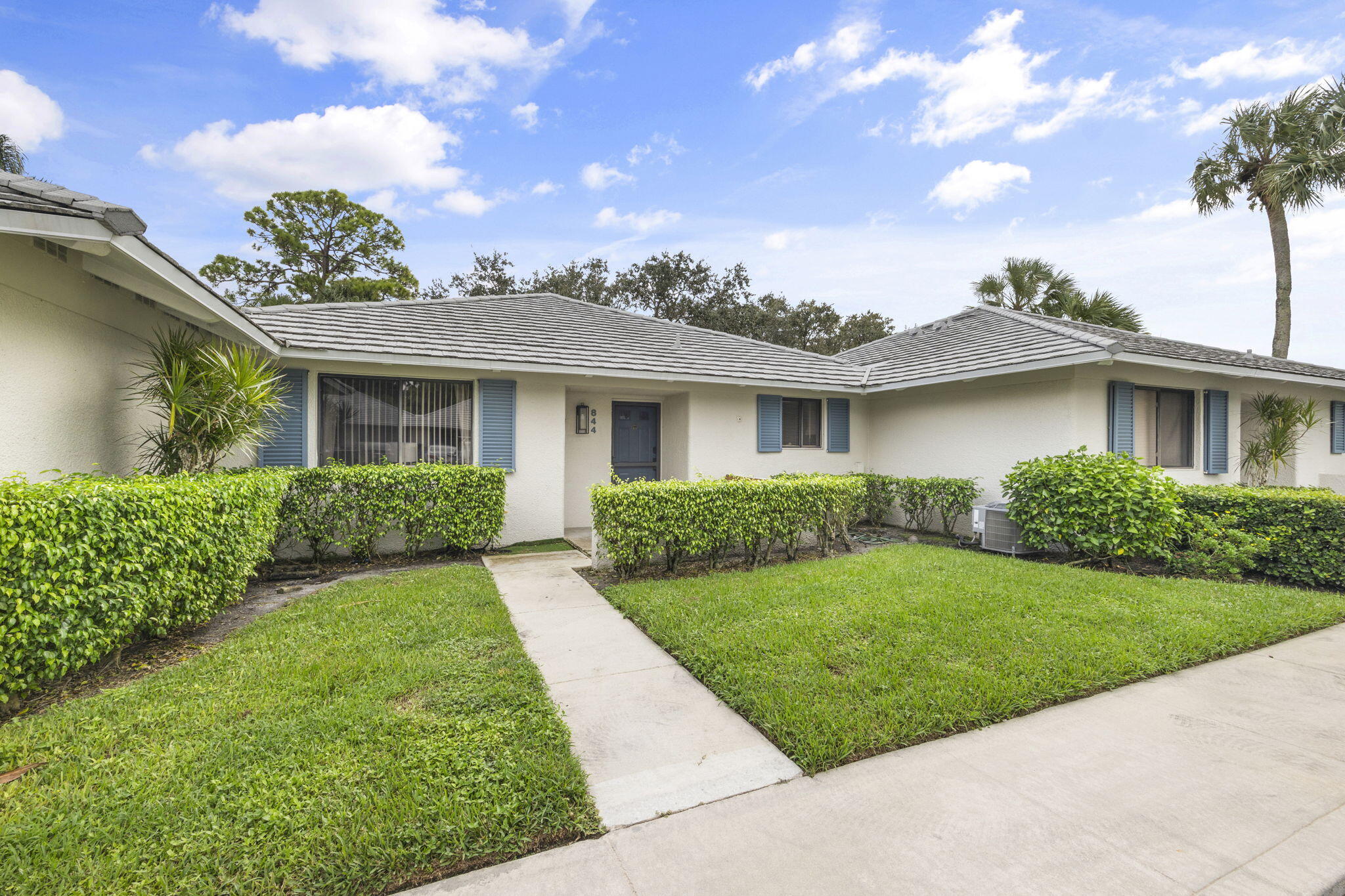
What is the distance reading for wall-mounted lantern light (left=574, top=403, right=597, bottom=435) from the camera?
10172 mm

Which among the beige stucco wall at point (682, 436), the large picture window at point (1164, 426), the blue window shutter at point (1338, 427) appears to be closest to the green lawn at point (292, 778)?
the beige stucco wall at point (682, 436)

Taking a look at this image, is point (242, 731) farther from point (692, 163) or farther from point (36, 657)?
point (692, 163)

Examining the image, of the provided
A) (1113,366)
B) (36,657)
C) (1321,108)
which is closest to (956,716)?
(36,657)

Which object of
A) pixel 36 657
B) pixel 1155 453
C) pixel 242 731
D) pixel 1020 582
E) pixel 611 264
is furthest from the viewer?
pixel 611 264

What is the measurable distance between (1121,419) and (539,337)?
31.0 ft

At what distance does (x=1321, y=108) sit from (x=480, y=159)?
20.4 m

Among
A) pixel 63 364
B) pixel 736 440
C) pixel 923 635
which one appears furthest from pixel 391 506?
pixel 923 635

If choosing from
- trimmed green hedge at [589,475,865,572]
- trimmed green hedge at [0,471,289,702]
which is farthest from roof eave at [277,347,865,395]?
trimmed green hedge at [0,471,289,702]

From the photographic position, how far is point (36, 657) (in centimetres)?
305

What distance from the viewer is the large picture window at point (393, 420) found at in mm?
7922

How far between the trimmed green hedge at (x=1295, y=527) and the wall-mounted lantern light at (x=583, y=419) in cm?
910

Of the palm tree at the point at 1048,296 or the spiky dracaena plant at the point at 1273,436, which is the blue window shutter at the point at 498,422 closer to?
the spiky dracaena plant at the point at 1273,436

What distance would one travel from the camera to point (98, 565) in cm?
328

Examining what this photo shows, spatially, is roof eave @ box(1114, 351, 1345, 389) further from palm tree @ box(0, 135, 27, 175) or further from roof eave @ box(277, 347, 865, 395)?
palm tree @ box(0, 135, 27, 175)
